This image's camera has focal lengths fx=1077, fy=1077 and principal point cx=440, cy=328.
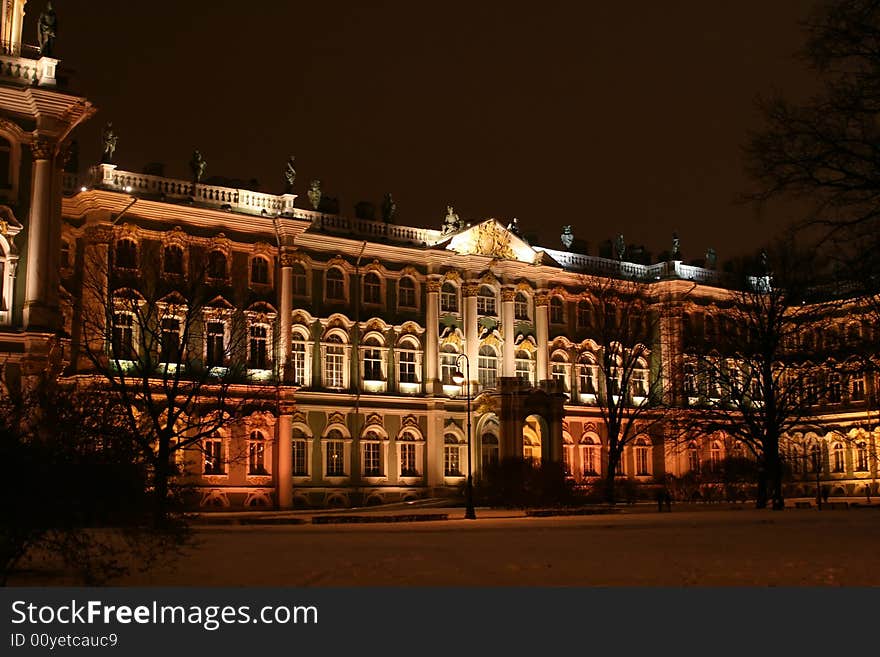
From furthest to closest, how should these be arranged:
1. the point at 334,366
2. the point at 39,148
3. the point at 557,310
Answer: the point at 557,310, the point at 334,366, the point at 39,148

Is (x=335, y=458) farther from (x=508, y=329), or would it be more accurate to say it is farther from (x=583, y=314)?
(x=583, y=314)

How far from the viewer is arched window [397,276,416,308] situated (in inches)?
2534

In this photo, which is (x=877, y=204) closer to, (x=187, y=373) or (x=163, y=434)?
(x=163, y=434)

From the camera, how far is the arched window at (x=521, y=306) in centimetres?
6909

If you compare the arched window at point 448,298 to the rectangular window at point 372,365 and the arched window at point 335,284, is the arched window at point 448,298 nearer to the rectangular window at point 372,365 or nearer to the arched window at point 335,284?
the rectangular window at point 372,365

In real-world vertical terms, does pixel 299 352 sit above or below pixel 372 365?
above

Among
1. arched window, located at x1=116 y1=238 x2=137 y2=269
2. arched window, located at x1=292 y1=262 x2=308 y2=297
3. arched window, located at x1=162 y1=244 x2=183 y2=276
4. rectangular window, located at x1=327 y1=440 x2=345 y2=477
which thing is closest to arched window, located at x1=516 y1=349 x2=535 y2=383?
rectangular window, located at x1=327 y1=440 x2=345 y2=477

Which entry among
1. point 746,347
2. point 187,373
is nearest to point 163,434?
point 187,373

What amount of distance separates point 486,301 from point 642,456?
52.8ft

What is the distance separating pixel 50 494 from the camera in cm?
1582

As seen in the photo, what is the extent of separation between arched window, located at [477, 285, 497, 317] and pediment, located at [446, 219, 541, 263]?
7.13 feet

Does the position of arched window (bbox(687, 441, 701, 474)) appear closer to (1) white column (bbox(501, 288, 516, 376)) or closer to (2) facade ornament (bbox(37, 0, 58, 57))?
(1) white column (bbox(501, 288, 516, 376))

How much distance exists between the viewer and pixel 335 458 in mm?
60062

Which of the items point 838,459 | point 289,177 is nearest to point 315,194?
point 289,177
